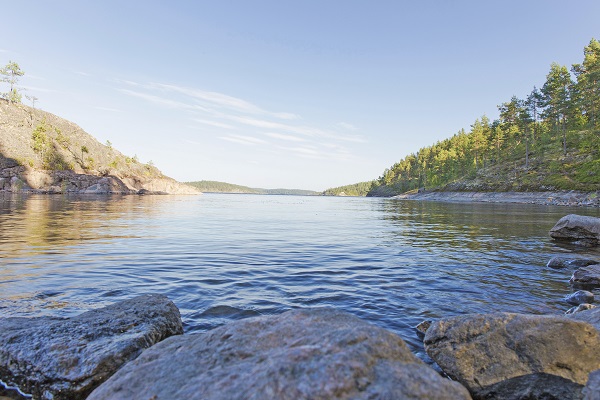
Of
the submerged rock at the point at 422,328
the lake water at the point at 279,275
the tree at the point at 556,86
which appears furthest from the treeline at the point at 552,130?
the submerged rock at the point at 422,328

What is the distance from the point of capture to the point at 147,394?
3.13 m

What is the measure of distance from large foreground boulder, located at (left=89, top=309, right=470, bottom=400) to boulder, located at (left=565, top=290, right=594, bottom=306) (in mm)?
8666

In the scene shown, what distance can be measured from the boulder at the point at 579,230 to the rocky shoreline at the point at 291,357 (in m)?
16.7

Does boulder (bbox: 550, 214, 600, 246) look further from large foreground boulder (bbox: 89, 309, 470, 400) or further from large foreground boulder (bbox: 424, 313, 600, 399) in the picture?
large foreground boulder (bbox: 89, 309, 470, 400)

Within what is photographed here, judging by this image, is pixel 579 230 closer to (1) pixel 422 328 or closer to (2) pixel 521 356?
(1) pixel 422 328

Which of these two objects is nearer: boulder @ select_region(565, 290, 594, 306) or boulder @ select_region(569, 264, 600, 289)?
boulder @ select_region(565, 290, 594, 306)

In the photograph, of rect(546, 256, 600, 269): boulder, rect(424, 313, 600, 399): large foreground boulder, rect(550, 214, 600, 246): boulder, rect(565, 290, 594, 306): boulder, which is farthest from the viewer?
rect(550, 214, 600, 246): boulder

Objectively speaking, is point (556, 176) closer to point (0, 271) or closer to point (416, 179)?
point (0, 271)

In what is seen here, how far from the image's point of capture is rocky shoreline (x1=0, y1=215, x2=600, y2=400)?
9.46 feet

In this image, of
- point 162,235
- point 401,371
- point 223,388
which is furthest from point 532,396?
point 162,235

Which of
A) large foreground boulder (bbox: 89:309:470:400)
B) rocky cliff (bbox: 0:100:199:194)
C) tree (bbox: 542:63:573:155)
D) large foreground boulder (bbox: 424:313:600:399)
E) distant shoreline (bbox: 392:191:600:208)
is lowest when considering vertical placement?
large foreground boulder (bbox: 424:313:600:399)

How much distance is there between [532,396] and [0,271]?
15.1m

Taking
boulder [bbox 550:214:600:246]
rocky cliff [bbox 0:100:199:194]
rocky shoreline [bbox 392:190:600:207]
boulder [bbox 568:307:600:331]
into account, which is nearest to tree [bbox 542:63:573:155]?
rocky shoreline [bbox 392:190:600:207]

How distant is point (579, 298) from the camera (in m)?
9.27
